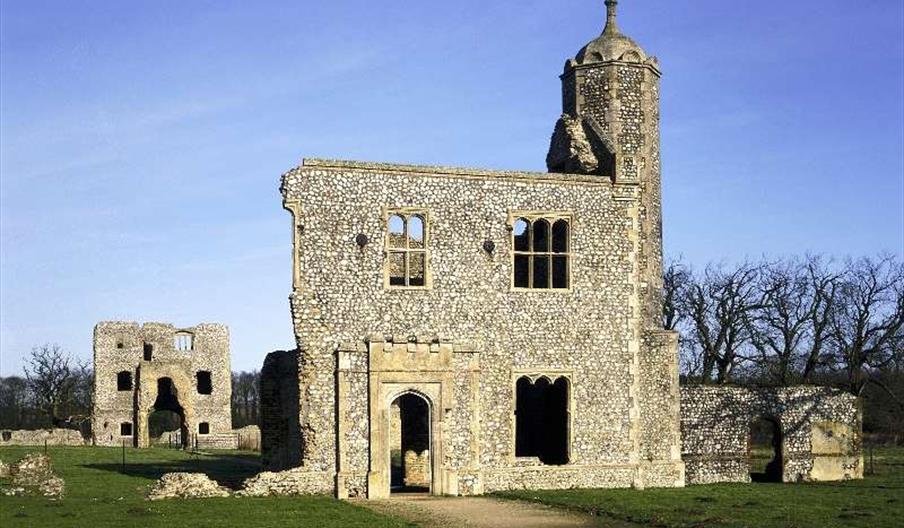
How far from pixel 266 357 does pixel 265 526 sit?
11927 millimetres

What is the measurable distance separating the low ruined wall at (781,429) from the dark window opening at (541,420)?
3.75 metres

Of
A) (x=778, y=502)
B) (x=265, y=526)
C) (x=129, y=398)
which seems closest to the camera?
(x=265, y=526)

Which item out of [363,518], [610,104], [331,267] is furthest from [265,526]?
[610,104]

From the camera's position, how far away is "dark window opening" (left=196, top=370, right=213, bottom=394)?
211 ft

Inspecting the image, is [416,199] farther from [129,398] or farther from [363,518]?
[129,398]

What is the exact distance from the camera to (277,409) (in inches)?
1278

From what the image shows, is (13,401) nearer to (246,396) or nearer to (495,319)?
(246,396)

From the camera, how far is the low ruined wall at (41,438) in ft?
207

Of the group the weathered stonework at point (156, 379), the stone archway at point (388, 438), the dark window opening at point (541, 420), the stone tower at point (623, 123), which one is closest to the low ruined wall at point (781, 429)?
the stone tower at point (623, 123)

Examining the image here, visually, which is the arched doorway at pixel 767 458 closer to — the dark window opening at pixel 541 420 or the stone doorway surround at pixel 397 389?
the dark window opening at pixel 541 420


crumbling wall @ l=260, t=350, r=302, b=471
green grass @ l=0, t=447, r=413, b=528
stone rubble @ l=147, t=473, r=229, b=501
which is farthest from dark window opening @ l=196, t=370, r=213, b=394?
stone rubble @ l=147, t=473, r=229, b=501

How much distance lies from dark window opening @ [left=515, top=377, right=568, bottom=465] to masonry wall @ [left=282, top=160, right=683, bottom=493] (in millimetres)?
1439

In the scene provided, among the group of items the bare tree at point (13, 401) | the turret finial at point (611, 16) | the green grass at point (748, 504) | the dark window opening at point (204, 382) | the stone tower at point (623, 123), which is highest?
the turret finial at point (611, 16)

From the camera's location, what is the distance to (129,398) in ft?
209
